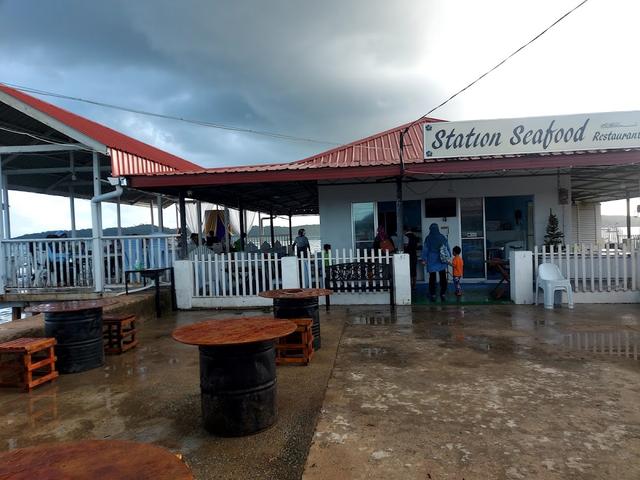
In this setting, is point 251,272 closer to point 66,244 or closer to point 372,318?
point 372,318

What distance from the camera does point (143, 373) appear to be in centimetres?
524

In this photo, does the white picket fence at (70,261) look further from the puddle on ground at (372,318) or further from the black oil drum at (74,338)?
the puddle on ground at (372,318)

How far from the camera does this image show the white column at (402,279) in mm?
9344

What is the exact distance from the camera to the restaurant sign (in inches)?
336

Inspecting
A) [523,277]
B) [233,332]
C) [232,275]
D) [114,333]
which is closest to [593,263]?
[523,277]

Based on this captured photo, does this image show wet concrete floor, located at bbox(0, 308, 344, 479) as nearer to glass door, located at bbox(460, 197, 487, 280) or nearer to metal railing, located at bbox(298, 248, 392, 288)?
metal railing, located at bbox(298, 248, 392, 288)

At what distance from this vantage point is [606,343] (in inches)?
235

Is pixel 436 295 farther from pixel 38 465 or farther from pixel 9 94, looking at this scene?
pixel 9 94

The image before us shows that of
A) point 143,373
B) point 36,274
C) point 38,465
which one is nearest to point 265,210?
point 36,274

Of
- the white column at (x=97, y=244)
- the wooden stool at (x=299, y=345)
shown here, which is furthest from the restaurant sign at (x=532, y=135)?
the white column at (x=97, y=244)

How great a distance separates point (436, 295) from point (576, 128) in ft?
14.9

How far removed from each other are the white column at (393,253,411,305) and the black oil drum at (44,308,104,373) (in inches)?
235

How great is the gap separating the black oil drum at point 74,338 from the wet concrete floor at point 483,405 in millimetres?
3103

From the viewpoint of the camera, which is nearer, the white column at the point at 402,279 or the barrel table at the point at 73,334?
the barrel table at the point at 73,334
